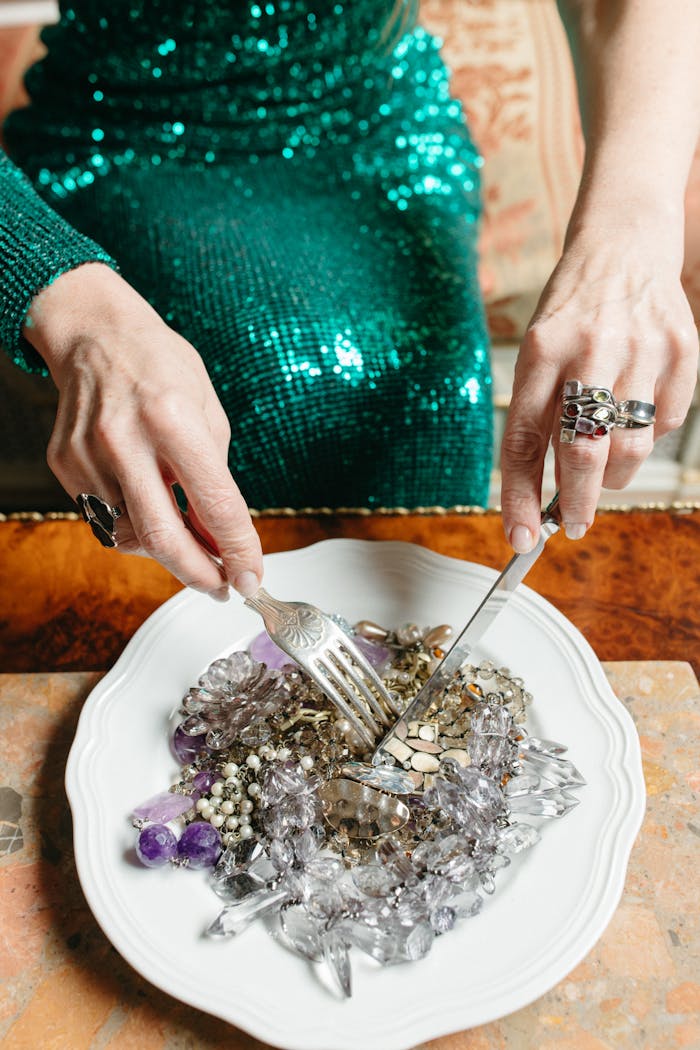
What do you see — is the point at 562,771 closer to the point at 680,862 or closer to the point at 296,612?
the point at 680,862

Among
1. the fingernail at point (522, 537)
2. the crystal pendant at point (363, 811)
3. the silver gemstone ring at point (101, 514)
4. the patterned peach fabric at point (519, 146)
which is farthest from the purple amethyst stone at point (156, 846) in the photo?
the patterned peach fabric at point (519, 146)

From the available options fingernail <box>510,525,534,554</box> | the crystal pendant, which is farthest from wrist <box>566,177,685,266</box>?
the crystal pendant

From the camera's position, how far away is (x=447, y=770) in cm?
60

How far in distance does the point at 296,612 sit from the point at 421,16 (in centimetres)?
133

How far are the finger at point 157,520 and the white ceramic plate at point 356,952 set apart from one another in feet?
0.43

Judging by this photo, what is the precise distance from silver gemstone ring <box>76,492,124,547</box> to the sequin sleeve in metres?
0.18

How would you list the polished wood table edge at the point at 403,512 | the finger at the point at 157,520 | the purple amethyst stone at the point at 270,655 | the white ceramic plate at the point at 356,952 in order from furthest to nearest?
the polished wood table edge at the point at 403,512, the purple amethyst stone at the point at 270,655, the finger at the point at 157,520, the white ceramic plate at the point at 356,952

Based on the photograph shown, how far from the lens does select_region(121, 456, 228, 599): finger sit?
0.60 m

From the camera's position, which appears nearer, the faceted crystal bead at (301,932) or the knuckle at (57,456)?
the faceted crystal bead at (301,932)

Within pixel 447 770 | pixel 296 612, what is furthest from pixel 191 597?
pixel 447 770

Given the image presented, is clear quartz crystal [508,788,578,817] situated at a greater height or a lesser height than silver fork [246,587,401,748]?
lesser

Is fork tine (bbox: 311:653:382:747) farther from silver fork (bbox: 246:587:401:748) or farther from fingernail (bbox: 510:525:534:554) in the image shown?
fingernail (bbox: 510:525:534:554)

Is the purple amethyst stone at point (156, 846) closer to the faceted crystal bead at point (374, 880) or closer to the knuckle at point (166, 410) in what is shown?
the faceted crystal bead at point (374, 880)

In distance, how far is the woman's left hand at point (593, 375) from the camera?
621mm
